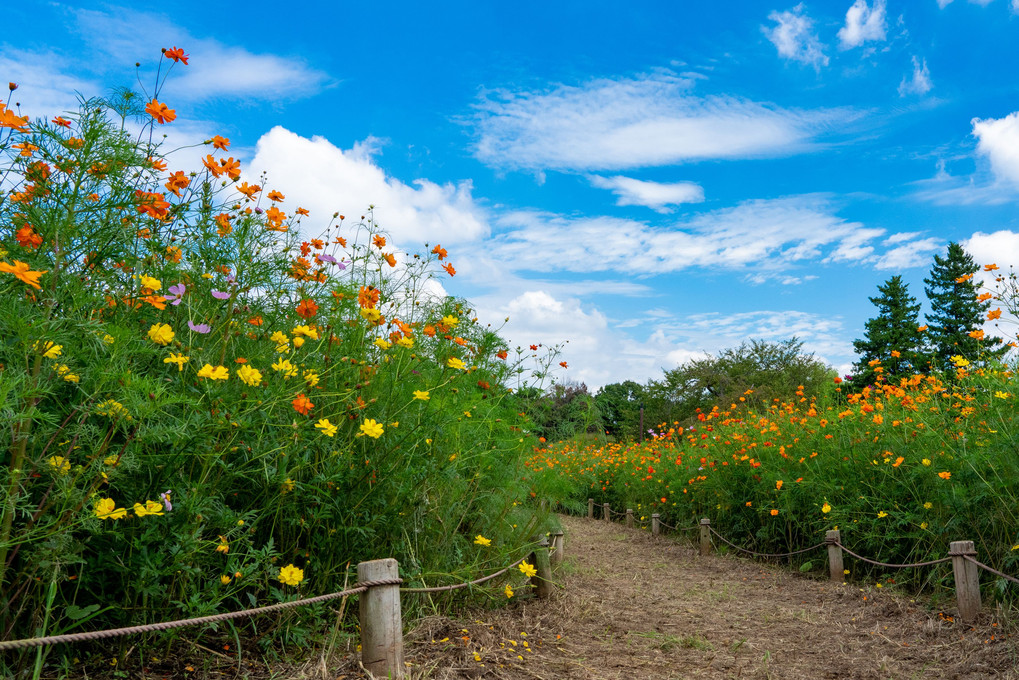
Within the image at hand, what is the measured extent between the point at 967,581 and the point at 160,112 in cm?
575

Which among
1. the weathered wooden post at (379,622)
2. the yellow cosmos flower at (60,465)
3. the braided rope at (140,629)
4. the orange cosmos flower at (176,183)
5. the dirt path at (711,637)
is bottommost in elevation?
the dirt path at (711,637)

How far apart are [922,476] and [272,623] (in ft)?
17.5

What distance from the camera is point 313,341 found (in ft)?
11.8

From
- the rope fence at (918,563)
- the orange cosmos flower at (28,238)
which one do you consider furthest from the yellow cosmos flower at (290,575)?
the rope fence at (918,563)

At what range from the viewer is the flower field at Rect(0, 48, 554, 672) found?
2.37m

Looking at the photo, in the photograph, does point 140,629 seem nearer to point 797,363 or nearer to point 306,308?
point 306,308

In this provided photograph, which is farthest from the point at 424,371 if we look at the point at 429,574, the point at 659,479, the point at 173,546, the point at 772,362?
the point at 772,362

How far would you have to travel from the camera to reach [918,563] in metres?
4.93

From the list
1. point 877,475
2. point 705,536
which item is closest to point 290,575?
point 877,475

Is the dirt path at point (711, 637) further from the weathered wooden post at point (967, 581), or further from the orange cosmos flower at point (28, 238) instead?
the orange cosmos flower at point (28, 238)

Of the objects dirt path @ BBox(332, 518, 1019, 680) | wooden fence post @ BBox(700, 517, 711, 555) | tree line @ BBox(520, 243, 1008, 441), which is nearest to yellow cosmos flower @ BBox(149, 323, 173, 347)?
dirt path @ BBox(332, 518, 1019, 680)

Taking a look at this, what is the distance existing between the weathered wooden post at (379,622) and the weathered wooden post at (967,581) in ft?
Result: 13.1

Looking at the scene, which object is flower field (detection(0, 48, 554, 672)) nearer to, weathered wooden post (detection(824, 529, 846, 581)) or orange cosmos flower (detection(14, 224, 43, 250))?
orange cosmos flower (detection(14, 224, 43, 250))

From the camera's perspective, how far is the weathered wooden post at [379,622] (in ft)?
9.63
